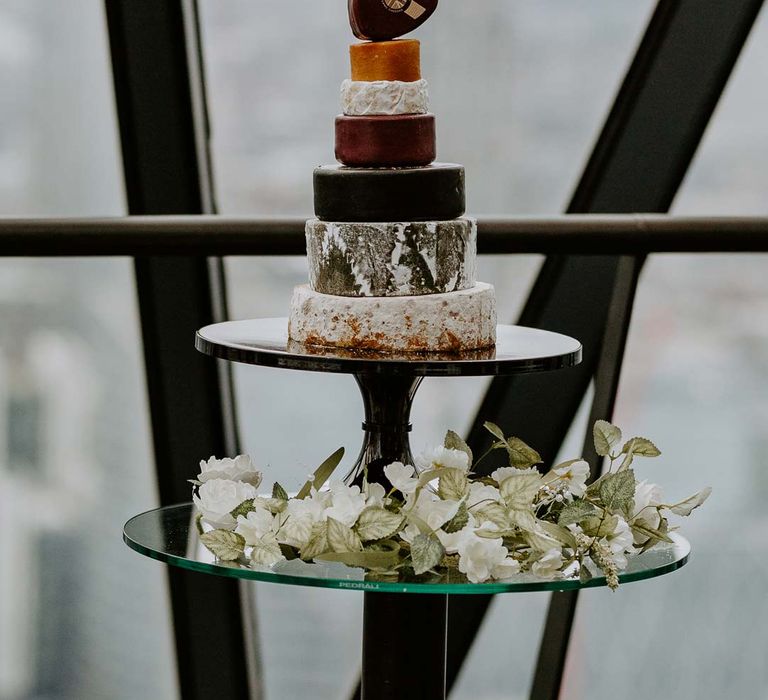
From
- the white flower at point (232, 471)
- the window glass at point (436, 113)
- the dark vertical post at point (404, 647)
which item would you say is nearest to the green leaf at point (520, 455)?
the dark vertical post at point (404, 647)

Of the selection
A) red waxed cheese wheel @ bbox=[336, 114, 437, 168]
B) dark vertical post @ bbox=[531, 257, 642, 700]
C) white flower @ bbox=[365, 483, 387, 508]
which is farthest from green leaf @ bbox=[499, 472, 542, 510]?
dark vertical post @ bbox=[531, 257, 642, 700]

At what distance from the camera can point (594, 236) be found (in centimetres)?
172

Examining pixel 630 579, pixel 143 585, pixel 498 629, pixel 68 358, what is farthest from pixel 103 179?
pixel 630 579

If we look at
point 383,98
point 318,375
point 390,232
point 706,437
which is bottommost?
point 706,437

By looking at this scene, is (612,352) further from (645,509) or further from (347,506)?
(347,506)

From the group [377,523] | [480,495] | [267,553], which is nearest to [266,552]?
[267,553]

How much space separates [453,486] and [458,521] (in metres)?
0.04

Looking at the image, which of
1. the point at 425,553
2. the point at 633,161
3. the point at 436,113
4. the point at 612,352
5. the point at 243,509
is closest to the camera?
the point at 425,553

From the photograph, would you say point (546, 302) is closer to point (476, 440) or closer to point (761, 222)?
point (476, 440)

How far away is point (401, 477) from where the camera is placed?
1178 mm

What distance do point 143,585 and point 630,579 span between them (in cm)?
133

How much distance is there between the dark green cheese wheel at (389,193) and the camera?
125 centimetres

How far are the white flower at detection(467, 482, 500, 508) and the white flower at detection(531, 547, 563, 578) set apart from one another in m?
0.08

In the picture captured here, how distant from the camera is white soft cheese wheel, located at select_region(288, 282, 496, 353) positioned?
4.04ft
